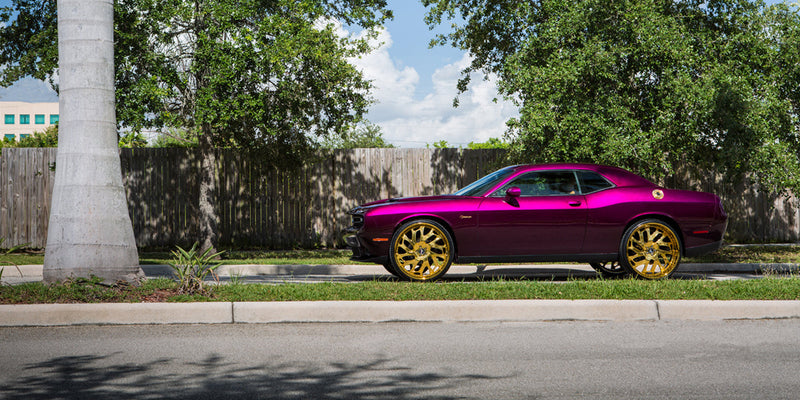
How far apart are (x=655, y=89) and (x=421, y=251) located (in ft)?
23.3

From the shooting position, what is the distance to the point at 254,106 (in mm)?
12531

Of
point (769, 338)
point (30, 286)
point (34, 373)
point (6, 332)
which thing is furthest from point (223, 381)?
point (769, 338)

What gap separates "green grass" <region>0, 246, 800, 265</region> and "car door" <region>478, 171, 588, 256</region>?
395 centimetres

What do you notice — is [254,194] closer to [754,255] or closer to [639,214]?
[639,214]

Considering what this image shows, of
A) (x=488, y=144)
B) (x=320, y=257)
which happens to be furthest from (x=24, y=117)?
(x=320, y=257)

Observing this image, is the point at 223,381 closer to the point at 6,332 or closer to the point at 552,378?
the point at 552,378

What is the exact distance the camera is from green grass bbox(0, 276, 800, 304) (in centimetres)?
658

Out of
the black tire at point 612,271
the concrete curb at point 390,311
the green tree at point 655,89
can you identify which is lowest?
the concrete curb at point 390,311

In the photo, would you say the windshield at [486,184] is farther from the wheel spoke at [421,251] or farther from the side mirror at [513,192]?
the wheel spoke at [421,251]

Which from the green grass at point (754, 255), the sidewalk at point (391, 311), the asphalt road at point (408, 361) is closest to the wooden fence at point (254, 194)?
the green grass at point (754, 255)

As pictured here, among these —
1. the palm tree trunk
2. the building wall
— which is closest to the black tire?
the palm tree trunk

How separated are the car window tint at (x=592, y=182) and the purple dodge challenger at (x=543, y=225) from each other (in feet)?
0.05

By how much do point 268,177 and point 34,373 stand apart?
38.6ft

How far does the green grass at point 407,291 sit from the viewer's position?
658cm
